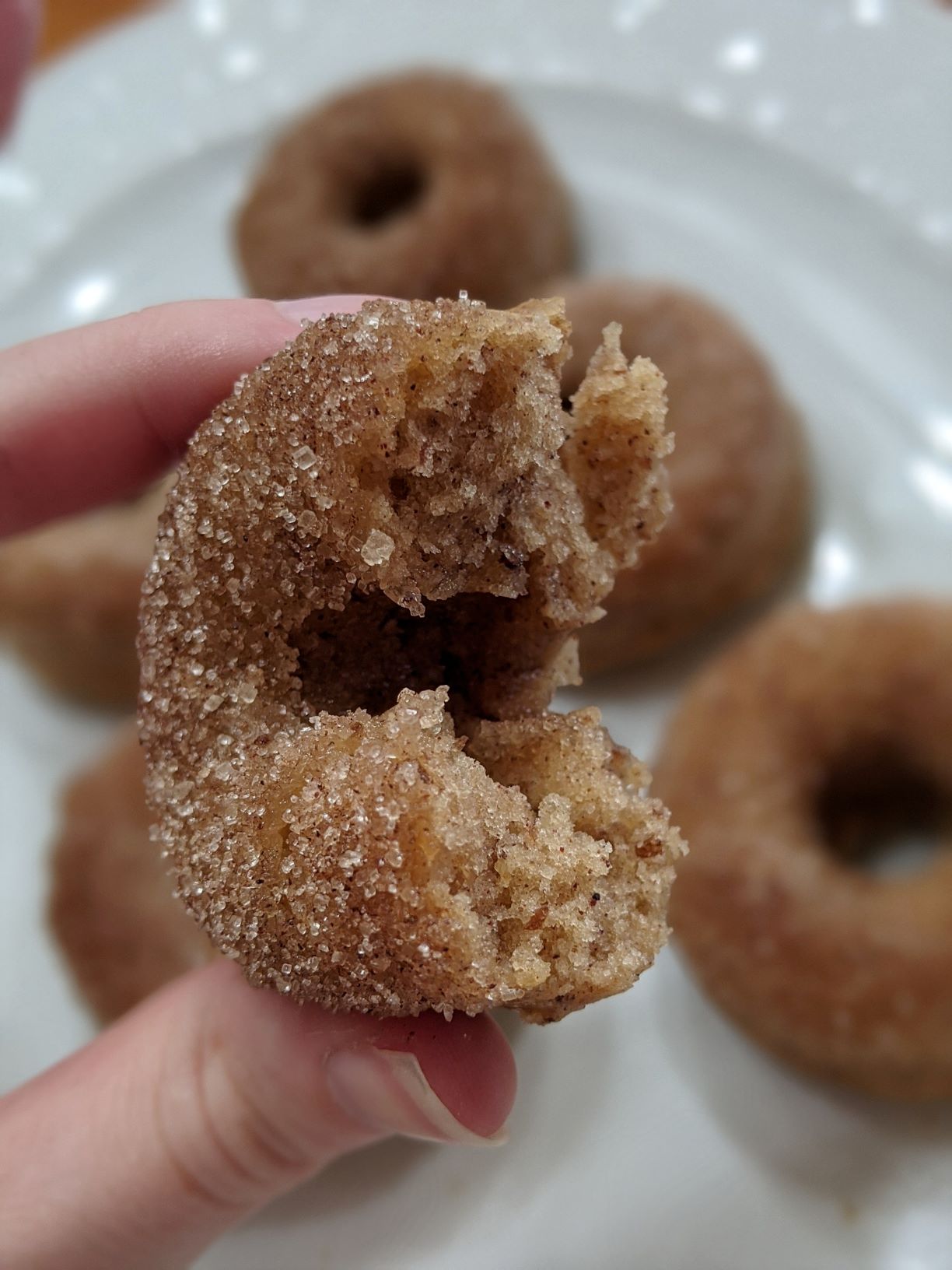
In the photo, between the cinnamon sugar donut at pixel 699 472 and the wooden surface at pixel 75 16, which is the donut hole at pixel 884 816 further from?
the wooden surface at pixel 75 16

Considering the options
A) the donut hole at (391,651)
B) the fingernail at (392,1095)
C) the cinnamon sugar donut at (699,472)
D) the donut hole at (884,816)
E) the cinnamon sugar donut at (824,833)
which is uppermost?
the donut hole at (391,651)

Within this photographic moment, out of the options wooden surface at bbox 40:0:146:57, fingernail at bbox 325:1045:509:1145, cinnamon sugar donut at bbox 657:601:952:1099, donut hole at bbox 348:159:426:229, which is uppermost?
wooden surface at bbox 40:0:146:57

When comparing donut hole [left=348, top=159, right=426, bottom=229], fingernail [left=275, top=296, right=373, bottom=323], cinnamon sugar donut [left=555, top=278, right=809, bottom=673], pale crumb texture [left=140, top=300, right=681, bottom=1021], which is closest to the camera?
pale crumb texture [left=140, top=300, right=681, bottom=1021]

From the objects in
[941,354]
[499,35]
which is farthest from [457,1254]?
[499,35]

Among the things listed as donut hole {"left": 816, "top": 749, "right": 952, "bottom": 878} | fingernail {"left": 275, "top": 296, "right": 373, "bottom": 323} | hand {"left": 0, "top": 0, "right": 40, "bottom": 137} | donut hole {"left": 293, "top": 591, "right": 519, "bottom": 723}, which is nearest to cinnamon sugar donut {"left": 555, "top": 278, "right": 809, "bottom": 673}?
donut hole {"left": 816, "top": 749, "right": 952, "bottom": 878}

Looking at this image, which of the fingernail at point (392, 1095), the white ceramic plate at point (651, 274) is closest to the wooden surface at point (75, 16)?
the white ceramic plate at point (651, 274)

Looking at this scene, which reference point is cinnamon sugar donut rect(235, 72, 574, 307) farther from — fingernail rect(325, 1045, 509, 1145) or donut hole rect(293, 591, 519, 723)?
fingernail rect(325, 1045, 509, 1145)
